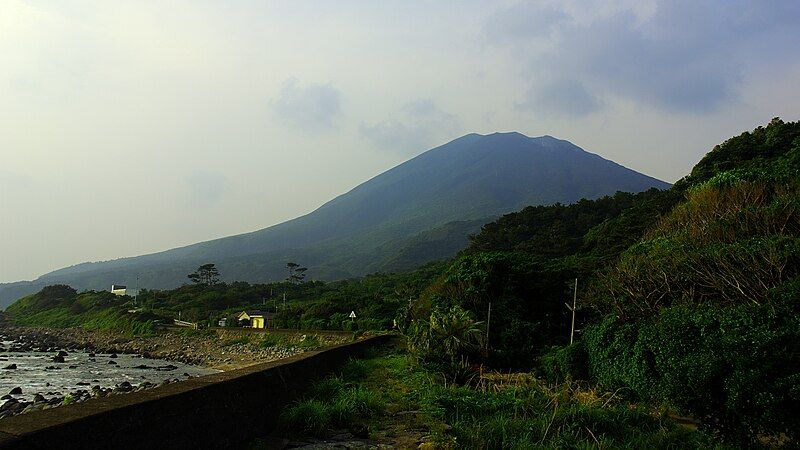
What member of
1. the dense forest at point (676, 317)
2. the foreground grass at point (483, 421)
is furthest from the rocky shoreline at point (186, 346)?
the foreground grass at point (483, 421)

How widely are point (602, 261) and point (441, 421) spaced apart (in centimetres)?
2170

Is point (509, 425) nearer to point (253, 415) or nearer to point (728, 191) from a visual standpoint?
point (253, 415)

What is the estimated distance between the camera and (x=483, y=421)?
6.04 meters

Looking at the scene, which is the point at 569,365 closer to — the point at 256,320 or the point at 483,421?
the point at 483,421

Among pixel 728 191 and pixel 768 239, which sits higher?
pixel 728 191

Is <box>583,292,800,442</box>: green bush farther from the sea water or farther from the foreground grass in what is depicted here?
the sea water

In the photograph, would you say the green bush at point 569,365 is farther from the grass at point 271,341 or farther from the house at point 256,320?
the house at point 256,320

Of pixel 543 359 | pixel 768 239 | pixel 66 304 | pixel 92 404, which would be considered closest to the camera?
pixel 92 404

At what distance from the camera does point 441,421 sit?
21.1 ft

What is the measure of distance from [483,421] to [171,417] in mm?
3419

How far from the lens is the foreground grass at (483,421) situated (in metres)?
5.50

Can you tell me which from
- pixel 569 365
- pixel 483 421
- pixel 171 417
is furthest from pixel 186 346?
pixel 171 417

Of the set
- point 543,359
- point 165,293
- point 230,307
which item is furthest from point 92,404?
point 165,293

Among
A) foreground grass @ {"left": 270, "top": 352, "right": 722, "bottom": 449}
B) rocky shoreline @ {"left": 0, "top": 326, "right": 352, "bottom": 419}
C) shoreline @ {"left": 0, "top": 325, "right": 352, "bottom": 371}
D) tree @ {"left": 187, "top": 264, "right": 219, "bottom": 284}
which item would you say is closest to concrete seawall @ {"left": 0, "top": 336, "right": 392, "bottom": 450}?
foreground grass @ {"left": 270, "top": 352, "right": 722, "bottom": 449}
